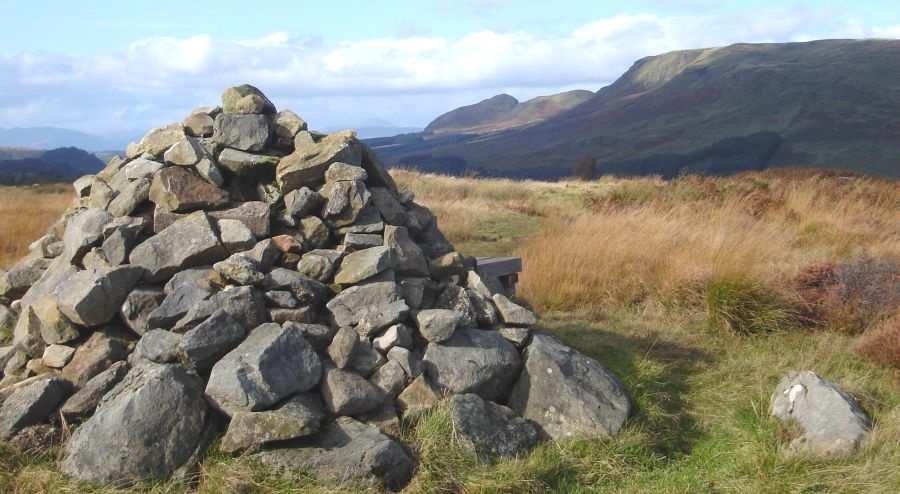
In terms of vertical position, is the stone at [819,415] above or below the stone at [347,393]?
below

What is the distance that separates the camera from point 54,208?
1783 cm

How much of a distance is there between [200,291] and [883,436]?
523 centimetres

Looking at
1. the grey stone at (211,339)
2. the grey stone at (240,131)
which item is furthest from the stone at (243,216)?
the grey stone at (211,339)

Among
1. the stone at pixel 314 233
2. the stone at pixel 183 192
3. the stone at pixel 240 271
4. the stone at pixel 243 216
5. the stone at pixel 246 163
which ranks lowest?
the stone at pixel 240 271

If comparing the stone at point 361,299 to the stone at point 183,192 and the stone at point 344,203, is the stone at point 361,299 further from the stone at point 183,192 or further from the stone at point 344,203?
the stone at point 183,192

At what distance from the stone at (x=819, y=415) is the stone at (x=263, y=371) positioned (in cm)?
353

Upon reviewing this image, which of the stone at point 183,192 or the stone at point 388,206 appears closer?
the stone at point 183,192

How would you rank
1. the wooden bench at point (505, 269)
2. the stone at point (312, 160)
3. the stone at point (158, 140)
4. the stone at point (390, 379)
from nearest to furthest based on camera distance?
the stone at point (390, 379) < the stone at point (312, 160) < the stone at point (158, 140) < the wooden bench at point (505, 269)

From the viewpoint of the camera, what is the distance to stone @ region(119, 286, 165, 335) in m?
5.75

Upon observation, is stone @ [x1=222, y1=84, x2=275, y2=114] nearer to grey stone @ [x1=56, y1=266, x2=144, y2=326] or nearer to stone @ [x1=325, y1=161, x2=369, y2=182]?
stone @ [x1=325, y1=161, x2=369, y2=182]

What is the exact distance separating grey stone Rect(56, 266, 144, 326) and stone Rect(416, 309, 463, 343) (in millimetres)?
2389

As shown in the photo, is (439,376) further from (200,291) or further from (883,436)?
(883,436)

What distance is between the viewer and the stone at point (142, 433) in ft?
15.3

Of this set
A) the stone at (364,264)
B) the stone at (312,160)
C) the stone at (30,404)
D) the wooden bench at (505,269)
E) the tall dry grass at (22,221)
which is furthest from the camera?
the tall dry grass at (22,221)
